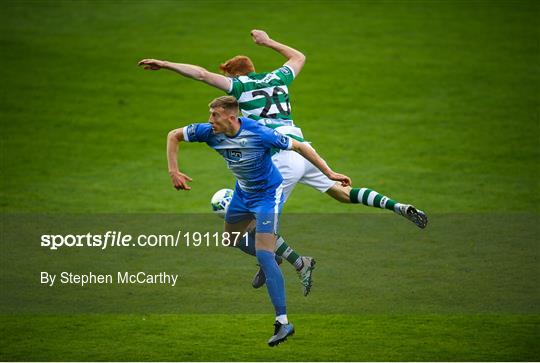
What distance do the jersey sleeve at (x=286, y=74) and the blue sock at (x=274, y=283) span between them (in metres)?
2.36

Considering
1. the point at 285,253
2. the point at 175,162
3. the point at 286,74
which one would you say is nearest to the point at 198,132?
the point at 175,162

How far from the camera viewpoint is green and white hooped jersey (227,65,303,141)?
40.2ft

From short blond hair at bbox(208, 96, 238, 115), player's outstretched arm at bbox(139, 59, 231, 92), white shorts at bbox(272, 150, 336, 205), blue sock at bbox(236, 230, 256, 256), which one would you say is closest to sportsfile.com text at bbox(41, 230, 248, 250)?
blue sock at bbox(236, 230, 256, 256)

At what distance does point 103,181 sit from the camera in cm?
1912

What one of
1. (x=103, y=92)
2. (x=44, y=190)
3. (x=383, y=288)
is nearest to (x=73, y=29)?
(x=103, y=92)

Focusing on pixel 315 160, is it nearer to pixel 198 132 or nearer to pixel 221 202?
pixel 198 132

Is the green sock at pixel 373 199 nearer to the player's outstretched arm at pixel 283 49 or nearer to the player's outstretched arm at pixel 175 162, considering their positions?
the player's outstretched arm at pixel 283 49

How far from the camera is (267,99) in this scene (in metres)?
12.4

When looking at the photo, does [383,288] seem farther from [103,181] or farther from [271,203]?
[103,181]

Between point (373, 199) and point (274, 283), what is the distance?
7.23 feet

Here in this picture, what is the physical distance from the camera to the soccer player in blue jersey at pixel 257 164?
10.9 m

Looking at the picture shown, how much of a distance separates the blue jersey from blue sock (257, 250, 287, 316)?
88cm

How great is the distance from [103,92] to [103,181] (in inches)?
184

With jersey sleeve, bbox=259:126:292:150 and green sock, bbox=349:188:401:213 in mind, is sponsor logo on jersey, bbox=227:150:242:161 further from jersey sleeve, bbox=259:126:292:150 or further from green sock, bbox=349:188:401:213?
green sock, bbox=349:188:401:213
